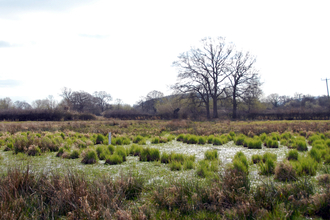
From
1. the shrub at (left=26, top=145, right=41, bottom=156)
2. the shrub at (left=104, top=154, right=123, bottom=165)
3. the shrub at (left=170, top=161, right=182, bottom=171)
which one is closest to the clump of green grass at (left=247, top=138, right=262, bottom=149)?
the shrub at (left=170, top=161, right=182, bottom=171)

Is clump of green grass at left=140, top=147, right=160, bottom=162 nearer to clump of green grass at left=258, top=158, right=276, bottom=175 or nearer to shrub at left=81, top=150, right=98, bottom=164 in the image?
shrub at left=81, top=150, right=98, bottom=164

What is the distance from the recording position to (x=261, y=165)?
14.6ft

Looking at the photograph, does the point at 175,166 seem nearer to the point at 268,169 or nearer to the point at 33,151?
the point at 268,169

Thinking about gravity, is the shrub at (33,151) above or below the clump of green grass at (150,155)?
above

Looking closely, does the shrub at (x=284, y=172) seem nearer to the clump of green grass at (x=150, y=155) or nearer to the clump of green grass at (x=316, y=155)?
the clump of green grass at (x=316, y=155)

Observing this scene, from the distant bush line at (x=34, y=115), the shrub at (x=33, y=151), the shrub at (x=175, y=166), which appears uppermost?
the distant bush line at (x=34, y=115)

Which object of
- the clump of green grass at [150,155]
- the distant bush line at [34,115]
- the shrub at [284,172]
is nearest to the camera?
the shrub at [284,172]

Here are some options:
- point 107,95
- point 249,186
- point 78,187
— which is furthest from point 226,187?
point 107,95

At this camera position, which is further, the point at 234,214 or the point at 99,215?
the point at 99,215

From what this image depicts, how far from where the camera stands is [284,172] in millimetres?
3945

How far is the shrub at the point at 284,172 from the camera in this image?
383 cm

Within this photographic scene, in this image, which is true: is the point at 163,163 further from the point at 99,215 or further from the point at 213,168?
the point at 99,215

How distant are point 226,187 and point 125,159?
11.1 ft

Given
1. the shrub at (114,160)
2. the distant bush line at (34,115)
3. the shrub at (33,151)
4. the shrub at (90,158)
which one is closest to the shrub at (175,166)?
the shrub at (114,160)
